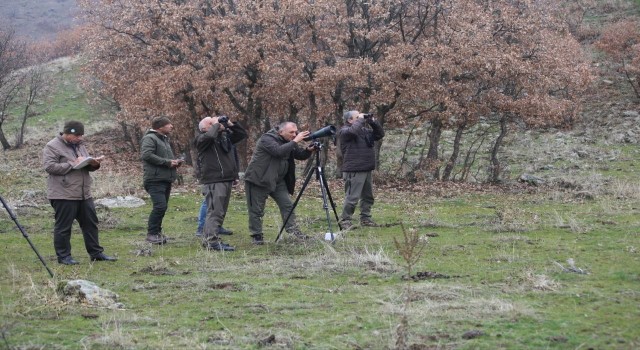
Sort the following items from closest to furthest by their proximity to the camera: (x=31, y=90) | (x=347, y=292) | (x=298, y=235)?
1. (x=347, y=292)
2. (x=298, y=235)
3. (x=31, y=90)

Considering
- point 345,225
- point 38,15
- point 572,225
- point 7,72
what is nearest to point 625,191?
point 572,225

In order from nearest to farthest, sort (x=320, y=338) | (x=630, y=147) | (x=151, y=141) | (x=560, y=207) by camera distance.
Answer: (x=320, y=338) < (x=151, y=141) < (x=560, y=207) < (x=630, y=147)

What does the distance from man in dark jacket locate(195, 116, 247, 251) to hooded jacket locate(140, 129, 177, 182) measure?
558 mm

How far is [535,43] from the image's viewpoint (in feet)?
64.1

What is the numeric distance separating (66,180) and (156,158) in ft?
5.81

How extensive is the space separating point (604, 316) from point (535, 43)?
48.9ft

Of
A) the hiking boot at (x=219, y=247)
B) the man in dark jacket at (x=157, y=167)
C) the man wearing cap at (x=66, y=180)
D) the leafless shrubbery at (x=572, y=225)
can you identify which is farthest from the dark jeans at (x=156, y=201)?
the leafless shrubbery at (x=572, y=225)

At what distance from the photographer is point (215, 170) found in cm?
1053

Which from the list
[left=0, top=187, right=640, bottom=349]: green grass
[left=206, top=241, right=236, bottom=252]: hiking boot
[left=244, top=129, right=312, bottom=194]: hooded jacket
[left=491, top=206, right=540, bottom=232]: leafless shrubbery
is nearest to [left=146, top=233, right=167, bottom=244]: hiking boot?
[left=0, top=187, right=640, bottom=349]: green grass

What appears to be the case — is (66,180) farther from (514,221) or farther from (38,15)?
(38,15)

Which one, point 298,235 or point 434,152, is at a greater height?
point 298,235

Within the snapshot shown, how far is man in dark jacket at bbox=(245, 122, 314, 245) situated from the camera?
416 inches

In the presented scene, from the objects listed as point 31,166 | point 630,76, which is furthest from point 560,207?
point 630,76

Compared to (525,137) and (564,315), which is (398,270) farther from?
(525,137)
